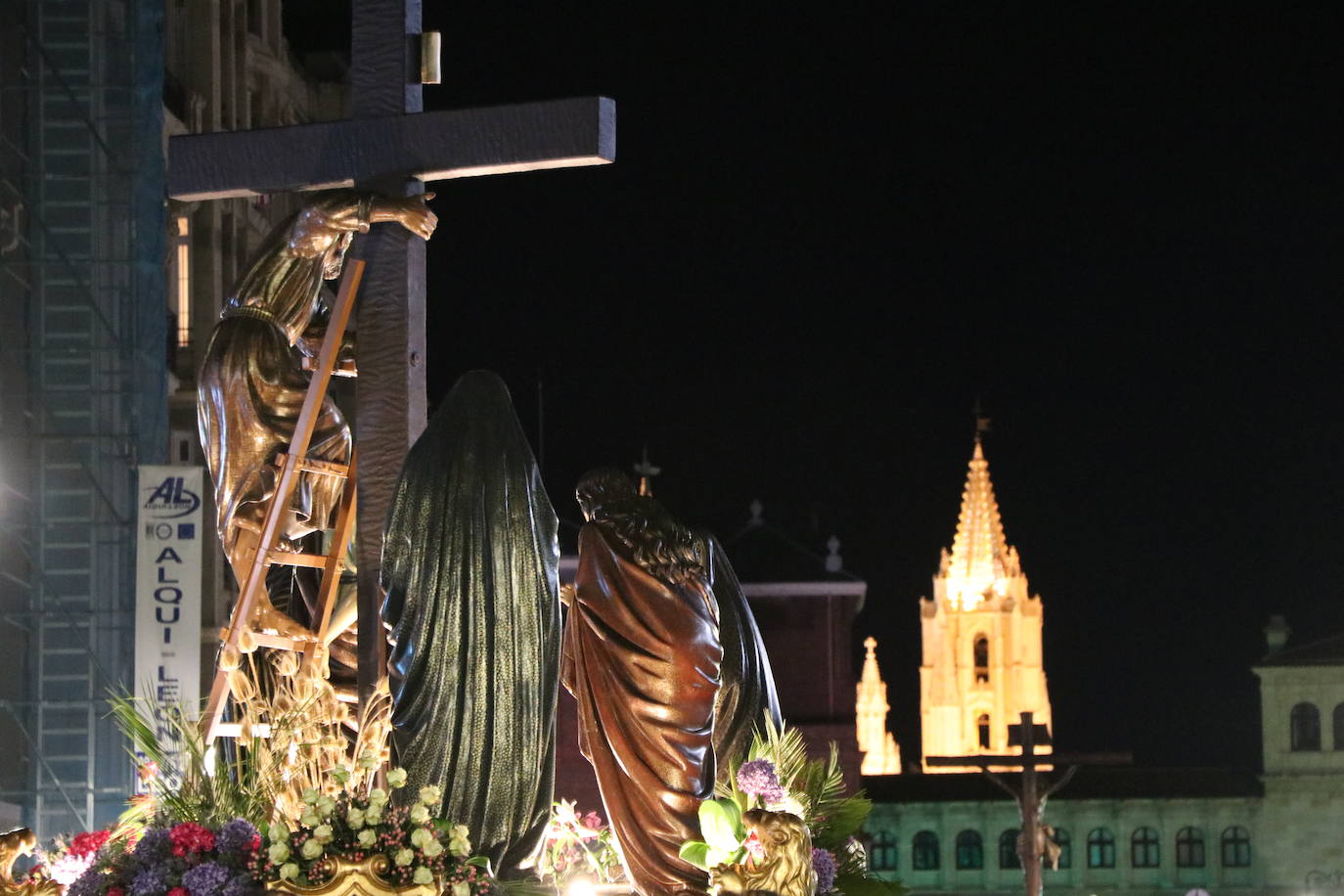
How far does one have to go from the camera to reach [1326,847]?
77.4 metres

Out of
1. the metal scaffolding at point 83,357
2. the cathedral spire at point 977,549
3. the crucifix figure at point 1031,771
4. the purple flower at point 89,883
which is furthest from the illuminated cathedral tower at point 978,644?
the purple flower at point 89,883

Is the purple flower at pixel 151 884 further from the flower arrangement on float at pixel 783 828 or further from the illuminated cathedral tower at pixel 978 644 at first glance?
the illuminated cathedral tower at pixel 978 644

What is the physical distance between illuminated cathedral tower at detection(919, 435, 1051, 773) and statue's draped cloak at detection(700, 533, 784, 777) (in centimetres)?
10915

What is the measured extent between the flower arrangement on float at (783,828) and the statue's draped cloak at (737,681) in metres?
0.08

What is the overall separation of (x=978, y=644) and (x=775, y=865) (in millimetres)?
115644

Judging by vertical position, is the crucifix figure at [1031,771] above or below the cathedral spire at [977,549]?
below

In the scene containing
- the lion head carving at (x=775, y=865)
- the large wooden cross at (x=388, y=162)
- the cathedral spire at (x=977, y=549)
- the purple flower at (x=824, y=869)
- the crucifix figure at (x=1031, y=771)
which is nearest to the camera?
the lion head carving at (x=775, y=865)

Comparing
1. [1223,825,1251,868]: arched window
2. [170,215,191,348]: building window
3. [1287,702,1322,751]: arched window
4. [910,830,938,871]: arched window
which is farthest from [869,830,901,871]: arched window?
[170,215,191,348]: building window

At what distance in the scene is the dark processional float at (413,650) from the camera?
28.5 ft

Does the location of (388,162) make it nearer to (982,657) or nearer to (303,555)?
(303,555)

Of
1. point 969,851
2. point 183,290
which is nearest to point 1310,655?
point 969,851

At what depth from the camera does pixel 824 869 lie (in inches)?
361

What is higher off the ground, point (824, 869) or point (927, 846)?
point (824, 869)

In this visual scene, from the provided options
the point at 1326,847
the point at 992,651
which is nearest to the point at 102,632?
the point at 1326,847
